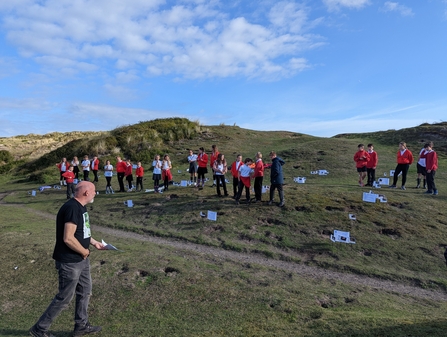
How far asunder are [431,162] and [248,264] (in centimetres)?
982

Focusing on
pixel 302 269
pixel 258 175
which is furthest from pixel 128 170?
pixel 302 269

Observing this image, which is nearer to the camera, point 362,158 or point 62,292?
point 62,292

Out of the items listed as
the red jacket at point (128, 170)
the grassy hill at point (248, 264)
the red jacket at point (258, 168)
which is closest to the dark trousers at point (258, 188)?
the red jacket at point (258, 168)

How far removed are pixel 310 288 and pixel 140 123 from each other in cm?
3187

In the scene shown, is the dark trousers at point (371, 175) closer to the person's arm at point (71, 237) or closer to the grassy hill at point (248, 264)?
the grassy hill at point (248, 264)

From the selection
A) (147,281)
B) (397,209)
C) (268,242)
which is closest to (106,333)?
(147,281)

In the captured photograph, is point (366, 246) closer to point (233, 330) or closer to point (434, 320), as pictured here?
point (434, 320)

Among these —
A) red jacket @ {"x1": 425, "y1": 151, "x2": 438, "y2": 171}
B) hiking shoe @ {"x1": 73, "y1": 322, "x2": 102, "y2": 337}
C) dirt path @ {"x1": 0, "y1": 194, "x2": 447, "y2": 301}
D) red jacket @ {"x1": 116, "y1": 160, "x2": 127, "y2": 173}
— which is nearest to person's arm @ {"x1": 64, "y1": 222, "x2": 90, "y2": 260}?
hiking shoe @ {"x1": 73, "y1": 322, "x2": 102, "y2": 337}

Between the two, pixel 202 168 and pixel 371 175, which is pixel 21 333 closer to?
pixel 202 168

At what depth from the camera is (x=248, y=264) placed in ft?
28.2

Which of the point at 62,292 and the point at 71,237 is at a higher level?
the point at 71,237

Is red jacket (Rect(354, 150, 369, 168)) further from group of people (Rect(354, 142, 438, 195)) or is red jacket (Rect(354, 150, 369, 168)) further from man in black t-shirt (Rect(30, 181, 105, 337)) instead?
man in black t-shirt (Rect(30, 181, 105, 337))

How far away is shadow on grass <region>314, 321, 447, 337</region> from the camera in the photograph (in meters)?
4.72

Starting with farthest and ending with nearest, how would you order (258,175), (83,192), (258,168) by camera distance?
1. (258,175)
2. (258,168)
3. (83,192)
